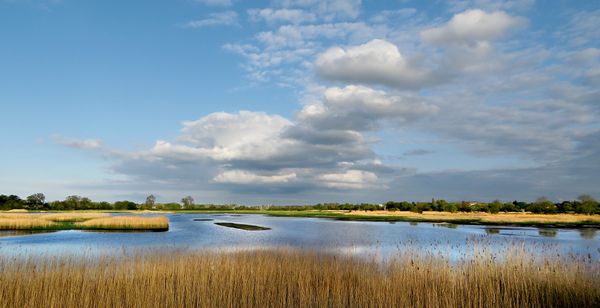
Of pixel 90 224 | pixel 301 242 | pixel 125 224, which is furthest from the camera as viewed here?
pixel 125 224

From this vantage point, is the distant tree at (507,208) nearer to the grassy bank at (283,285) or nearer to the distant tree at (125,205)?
the grassy bank at (283,285)

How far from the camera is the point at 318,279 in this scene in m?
11.1

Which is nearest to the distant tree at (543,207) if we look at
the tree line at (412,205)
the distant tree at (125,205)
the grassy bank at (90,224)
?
the tree line at (412,205)

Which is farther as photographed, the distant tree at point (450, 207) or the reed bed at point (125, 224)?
the distant tree at point (450, 207)

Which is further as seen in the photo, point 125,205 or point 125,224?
point 125,205

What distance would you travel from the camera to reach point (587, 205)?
75.6 metres

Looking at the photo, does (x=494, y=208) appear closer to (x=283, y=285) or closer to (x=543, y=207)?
(x=543, y=207)

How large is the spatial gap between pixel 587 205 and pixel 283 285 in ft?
281

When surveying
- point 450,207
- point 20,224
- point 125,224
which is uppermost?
point 450,207

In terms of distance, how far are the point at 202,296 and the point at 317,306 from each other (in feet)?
8.66

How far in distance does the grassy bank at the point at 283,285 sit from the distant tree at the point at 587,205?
78.9 m

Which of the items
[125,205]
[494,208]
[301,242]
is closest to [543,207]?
[494,208]

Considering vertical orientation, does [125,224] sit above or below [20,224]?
below

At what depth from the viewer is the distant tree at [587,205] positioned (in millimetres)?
74412
